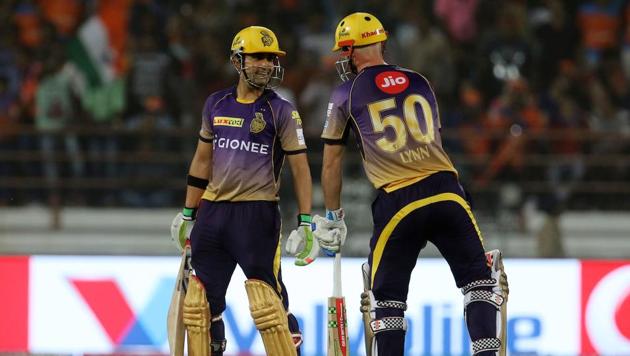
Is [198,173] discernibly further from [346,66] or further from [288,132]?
[346,66]

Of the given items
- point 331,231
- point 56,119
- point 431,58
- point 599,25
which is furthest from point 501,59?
point 331,231

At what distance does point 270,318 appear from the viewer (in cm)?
749

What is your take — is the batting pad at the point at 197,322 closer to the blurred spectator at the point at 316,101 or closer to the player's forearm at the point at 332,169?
the player's forearm at the point at 332,169

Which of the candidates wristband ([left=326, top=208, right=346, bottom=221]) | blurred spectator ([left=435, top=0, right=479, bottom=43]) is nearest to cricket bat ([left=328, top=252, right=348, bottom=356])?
wristband ([left=326, top=208, right=346, bottom=221])

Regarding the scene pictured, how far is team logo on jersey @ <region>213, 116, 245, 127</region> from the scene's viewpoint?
7629 mm

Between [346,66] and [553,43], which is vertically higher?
[553,43]

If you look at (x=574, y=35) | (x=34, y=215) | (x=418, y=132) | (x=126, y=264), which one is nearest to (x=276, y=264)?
(x=418, y=132)

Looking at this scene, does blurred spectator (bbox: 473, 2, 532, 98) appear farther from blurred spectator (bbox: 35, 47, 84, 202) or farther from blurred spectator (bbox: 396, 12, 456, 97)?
blurred spectator (bbox: 35, 47, 84, 202)

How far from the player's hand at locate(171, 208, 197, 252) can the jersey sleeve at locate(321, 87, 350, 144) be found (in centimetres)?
114

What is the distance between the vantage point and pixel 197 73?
543 inches

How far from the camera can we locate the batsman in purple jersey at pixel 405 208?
7145 millimetres

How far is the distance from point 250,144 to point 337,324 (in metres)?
1.18

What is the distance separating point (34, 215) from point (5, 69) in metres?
1.86

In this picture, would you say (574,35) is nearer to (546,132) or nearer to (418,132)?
(546,132)
